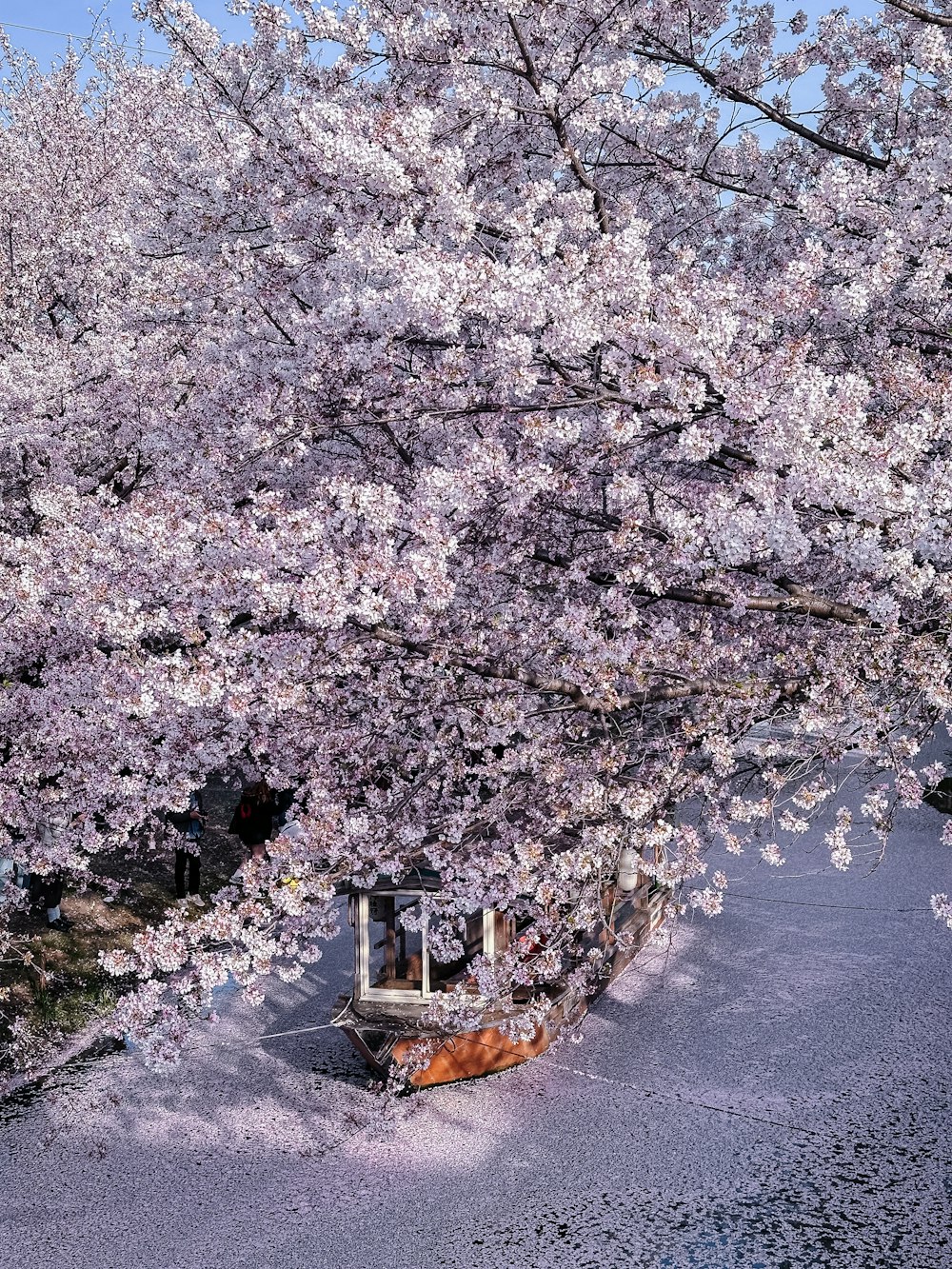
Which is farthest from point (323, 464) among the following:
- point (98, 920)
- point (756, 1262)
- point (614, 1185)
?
point (98, 920)

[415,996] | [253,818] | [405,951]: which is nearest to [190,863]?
[253,818]

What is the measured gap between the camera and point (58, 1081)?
1054cm

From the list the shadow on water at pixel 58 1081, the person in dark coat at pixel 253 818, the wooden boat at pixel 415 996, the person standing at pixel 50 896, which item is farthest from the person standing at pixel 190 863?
the wooden boat at pixel 415 996

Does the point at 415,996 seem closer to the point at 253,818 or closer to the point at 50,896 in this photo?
the point at 50,896

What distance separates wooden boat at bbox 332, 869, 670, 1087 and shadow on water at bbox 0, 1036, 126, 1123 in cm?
287

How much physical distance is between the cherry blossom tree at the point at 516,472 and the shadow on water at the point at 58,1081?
270 cm

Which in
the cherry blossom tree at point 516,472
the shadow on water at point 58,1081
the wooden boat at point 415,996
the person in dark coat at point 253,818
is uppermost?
the cherry blossom tree at point 516,472

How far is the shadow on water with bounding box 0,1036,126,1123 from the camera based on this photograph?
10000 millimetres

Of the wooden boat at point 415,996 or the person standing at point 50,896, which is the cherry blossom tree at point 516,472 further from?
the person standing at point 50,896

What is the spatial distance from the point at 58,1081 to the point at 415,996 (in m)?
3.96

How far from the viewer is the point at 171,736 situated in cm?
823

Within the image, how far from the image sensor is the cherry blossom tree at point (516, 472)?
211 inches

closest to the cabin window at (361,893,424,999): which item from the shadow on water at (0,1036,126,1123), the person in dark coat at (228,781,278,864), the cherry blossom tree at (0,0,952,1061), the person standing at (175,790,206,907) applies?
the cherry blossom tree at (0,0,952,1061)

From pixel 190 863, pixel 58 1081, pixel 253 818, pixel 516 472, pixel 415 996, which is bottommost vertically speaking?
pixel 58 1081
